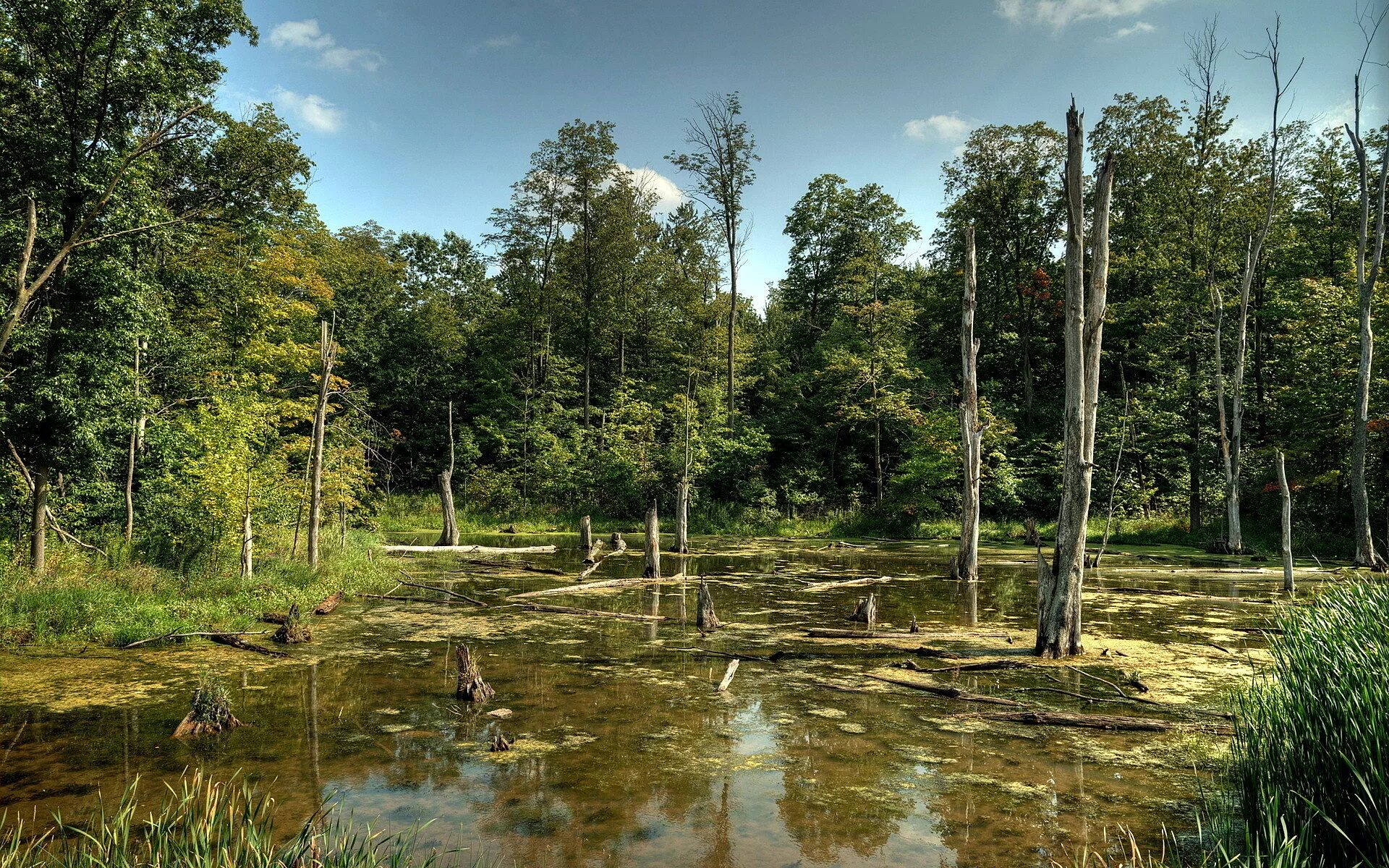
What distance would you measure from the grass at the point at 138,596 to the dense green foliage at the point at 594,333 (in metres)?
0.97

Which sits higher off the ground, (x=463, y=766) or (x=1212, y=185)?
(x=1212, y=185)

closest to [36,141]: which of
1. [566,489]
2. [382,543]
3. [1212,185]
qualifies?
[382,543]

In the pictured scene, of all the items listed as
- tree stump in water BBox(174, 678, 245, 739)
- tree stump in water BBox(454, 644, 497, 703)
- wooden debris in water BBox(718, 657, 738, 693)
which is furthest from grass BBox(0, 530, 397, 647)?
wooden debris in water BBox(718, 657, 738, 693)

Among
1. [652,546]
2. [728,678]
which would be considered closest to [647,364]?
[652,546]

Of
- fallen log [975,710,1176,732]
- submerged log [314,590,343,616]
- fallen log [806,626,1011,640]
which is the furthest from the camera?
submerged log [314,590,343,616]

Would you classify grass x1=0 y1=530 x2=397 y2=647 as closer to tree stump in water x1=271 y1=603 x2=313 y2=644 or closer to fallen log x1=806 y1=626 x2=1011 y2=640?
tree stump in water x1=271 y1=603 x2=313 y2=644

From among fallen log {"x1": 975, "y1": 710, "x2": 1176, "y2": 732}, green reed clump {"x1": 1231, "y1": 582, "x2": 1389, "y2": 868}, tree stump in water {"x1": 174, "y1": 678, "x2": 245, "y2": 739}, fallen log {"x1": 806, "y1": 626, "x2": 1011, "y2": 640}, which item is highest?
green reed clump {"x1": 1231, "y1": 582, "x2": 1389, "y2": 868}

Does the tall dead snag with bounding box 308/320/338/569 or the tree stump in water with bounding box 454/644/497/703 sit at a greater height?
the tall dead snag with bounding box 308/320/338/569

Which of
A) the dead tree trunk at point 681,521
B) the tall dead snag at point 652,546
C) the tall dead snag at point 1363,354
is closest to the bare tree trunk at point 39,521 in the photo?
the tall dead snag at point 652,546

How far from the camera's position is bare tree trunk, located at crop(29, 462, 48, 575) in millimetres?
11418

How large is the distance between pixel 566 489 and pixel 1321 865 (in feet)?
100

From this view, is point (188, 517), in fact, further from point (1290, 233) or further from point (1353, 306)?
point (1290, 233)

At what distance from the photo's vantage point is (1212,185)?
23.7 metres

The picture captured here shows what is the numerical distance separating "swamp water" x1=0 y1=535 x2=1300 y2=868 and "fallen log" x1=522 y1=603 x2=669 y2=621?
161mm
